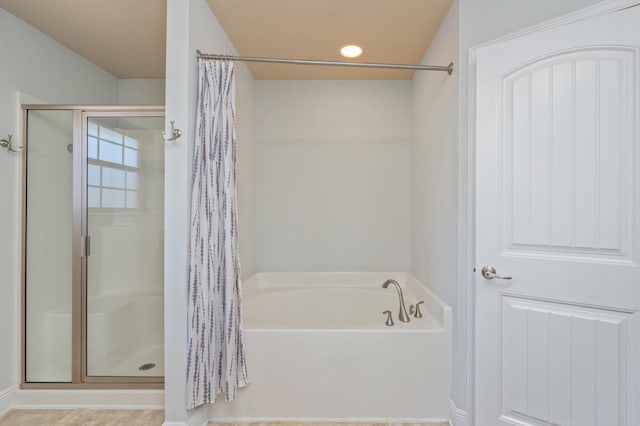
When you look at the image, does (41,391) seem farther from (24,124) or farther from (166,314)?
(24,124)

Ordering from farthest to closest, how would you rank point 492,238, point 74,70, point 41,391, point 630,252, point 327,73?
1. point 327,73
2. point 74,70
3. point 41,391
4. point 492,238
5. point 630,252

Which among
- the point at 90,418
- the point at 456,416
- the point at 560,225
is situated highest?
the point at 560,225

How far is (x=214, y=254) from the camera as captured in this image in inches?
74.0

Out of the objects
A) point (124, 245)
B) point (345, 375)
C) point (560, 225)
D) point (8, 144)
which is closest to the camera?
point (560, 225)

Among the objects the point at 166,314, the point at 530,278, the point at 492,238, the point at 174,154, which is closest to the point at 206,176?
the point at 174,154

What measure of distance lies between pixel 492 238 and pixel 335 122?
1932 millimetres

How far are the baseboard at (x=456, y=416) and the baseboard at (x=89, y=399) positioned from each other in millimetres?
1758

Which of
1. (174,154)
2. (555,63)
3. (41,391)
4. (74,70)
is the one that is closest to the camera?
(555,63)

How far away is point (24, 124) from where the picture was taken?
2250mm

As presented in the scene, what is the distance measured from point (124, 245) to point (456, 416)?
2.33m

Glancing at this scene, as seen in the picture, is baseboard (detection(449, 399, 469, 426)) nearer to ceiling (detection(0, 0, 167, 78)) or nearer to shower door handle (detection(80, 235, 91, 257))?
shower door handle (detection(80, 235, 91, 257))

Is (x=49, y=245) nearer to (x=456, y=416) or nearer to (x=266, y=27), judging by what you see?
(x=266, y=27)

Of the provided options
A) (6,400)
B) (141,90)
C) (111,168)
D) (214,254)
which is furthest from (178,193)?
(141,90)

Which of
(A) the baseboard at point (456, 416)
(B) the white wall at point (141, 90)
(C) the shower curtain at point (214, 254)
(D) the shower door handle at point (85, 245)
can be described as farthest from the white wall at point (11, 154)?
(A) the baseboard at point (456, 416)
